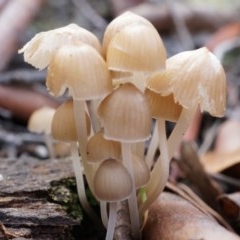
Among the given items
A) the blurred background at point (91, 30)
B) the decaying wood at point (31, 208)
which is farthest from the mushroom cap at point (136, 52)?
the blurred background at point (91, 30)

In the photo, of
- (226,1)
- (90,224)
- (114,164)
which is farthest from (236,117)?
(226,1)

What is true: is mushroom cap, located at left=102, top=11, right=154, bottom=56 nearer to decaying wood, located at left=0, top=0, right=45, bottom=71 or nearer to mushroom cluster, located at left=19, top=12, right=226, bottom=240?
mushroom cluster, located at left=19, top=12, right=226, bottom=240

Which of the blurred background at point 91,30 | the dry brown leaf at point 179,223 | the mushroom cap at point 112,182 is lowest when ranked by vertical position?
the blurred background at point 91,30

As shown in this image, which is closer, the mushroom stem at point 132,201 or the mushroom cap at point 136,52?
the mushroom cap at point 136,52

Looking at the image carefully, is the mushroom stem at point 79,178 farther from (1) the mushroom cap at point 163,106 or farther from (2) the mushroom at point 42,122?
(2) the mushroom at point 42,122

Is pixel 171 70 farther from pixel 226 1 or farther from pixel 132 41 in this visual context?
pixel 226 1

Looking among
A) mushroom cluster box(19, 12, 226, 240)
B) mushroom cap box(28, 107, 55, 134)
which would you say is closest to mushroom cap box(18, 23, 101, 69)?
mushroom cluster box(19, 12, 226, 240)

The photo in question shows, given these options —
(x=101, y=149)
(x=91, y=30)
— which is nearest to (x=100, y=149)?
(x=101, y=149)
